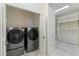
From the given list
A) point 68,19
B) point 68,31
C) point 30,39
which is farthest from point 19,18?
point 68,31

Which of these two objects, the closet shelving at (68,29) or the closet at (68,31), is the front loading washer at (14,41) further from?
the closet shelving at (68,29)

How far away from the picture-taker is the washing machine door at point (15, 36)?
80.2 inches

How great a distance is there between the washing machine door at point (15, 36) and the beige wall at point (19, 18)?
2.01ft

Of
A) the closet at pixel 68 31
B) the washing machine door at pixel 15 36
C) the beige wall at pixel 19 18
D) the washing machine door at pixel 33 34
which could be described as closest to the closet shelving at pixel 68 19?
the closet at pixel 68 31

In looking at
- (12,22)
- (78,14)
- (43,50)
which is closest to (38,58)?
(43,50)

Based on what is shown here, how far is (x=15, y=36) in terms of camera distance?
216 centimetres

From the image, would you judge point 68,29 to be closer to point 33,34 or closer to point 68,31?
point 68,31

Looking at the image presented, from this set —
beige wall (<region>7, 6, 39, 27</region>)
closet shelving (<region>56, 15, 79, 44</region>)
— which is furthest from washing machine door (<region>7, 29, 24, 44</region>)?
closet shelving (<region>56, 15, 79, 44</region>)

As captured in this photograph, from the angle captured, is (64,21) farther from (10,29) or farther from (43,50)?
(10,29)

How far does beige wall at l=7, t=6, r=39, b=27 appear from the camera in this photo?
2628 mm

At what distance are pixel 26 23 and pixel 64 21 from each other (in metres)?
3.05

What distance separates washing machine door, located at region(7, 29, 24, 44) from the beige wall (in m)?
0.61

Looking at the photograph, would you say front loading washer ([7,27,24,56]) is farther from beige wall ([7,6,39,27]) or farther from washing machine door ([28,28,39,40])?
beige wall ([7,6,39,27])

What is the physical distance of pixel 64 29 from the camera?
5102mm
